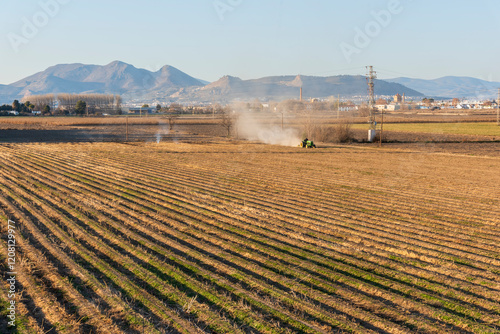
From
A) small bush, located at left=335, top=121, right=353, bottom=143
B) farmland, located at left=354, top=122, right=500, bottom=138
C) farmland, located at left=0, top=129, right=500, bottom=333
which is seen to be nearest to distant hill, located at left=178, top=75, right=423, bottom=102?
farmland, located at left=354, top=122, right=500, bottom=138

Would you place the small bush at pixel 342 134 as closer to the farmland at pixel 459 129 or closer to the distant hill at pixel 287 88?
the farmland at pixel 459 129

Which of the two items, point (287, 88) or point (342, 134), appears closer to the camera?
point (342, 134)

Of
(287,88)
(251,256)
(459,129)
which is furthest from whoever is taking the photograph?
(287,88)

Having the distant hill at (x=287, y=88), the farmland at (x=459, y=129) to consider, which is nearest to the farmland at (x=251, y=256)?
the farmland at (x=459, y=129)

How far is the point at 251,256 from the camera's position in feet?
36.5

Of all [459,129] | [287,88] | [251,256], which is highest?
[287,88]

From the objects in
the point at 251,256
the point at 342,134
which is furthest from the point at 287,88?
the point at 251,256

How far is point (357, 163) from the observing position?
33969 mm

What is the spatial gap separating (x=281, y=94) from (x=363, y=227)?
9493 cm

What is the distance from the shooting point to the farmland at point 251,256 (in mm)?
7922

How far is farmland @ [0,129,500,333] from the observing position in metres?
7.92

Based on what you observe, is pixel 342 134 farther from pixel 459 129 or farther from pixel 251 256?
pixel 251 256

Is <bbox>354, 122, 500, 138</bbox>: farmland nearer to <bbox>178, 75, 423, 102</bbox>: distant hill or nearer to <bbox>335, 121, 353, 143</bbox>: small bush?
<bbox>178, 75, 423, 102</bbox>: distant hill

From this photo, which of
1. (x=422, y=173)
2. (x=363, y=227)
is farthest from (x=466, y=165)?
(x=363, y=227)
